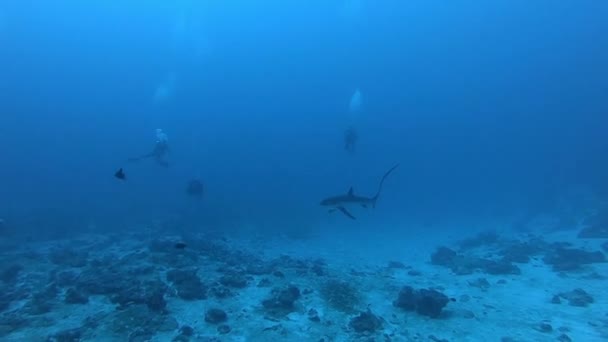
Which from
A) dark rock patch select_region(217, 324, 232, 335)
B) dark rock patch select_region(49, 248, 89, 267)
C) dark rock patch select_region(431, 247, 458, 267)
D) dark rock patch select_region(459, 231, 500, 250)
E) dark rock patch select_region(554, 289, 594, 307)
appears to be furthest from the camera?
dark rock patch select_region(459, 231, 500, 250)

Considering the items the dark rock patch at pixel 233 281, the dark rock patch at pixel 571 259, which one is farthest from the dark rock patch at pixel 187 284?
the dark rock patch at pixel 571 259

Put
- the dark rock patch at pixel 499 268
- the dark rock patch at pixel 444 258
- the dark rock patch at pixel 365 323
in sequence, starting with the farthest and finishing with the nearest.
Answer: the dark rock patch at pixel 444 258, the dark rock patch at pixel 499 268, the dark rock patch at pixel 365 323

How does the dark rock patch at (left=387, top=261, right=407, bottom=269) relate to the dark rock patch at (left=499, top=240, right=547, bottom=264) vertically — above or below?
below

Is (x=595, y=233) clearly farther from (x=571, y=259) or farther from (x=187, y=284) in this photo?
(x=187, y=284)

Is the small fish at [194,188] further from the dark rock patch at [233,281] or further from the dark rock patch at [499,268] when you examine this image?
the dark rock patch at [499,268]

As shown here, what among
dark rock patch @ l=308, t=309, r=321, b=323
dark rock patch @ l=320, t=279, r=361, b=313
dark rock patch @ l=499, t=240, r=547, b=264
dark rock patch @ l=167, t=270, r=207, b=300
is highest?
dark rock patch @ l=499, t=240, r=547, b=264

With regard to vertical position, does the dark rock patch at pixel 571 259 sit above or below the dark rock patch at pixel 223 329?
above

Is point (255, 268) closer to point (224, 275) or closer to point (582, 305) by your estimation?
point (224, 275)

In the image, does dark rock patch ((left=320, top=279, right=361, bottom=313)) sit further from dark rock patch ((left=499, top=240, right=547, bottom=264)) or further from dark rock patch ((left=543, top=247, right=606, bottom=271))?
dark rock patch ((left=543, top=247, right=606, bottom=271))

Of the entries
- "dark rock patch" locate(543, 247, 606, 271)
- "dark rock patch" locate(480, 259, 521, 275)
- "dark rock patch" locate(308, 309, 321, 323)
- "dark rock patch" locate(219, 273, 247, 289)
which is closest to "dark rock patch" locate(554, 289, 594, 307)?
"dark rock patch" locate(480, 259, 521, 275)

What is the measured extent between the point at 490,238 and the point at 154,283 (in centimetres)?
2096

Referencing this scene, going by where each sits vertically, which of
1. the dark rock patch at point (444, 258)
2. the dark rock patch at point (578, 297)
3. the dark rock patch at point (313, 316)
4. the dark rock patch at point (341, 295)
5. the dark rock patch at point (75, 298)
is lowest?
the dark rock patch at point (75, 298)

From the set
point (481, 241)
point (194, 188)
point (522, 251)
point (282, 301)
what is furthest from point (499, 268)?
point (194, 188)

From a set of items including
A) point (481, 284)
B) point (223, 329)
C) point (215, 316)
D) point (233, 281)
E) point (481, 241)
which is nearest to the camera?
point (223, 329)
